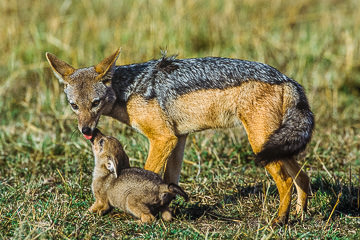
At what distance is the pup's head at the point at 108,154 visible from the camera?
198 inches

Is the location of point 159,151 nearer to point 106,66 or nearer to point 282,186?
point 106,66

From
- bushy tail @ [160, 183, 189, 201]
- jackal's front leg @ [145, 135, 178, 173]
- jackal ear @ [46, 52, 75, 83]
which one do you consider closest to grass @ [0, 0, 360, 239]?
bushy tail @ [160, 183, 189, 201]

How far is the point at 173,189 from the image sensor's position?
4727 millimetres

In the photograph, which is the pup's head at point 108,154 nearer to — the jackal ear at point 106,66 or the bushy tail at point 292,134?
the jackal ear at point 106,66

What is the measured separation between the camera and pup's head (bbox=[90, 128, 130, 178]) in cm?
504

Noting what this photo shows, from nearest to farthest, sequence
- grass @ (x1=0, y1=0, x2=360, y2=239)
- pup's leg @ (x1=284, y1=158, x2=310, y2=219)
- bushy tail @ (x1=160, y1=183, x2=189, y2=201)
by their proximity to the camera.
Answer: bushy tail @ (x1=160, y1=183, x2=189, y2=201)
grass @ (x1=0, y1=0, x2=360, y2=239)
pup's leg @ (x1=284, y1=158, x2=310, y2=219)

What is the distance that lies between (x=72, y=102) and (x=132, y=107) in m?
0.64

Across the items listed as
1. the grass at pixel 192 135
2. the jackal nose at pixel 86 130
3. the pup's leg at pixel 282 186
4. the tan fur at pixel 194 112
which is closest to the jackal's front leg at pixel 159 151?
the tan fur at pixel 194 112

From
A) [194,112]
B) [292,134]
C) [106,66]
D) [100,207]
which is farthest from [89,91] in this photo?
[292,134]

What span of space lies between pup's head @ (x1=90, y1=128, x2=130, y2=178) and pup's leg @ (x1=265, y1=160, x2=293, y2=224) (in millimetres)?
1444

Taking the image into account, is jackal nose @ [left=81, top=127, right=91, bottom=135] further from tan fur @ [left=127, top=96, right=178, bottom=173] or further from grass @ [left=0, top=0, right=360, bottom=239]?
grass @ [left=0, top=0, right=360, bottom=239]

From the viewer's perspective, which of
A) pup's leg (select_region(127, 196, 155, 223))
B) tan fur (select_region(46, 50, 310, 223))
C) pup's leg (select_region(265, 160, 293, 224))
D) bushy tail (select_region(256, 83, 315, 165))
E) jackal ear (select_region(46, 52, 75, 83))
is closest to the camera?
bushy tail (select_region(256, 83, 315, 165))

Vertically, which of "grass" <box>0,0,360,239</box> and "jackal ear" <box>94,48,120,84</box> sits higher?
"jackal ear" <box>94,48,120,84</box>

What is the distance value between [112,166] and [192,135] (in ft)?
8.30
